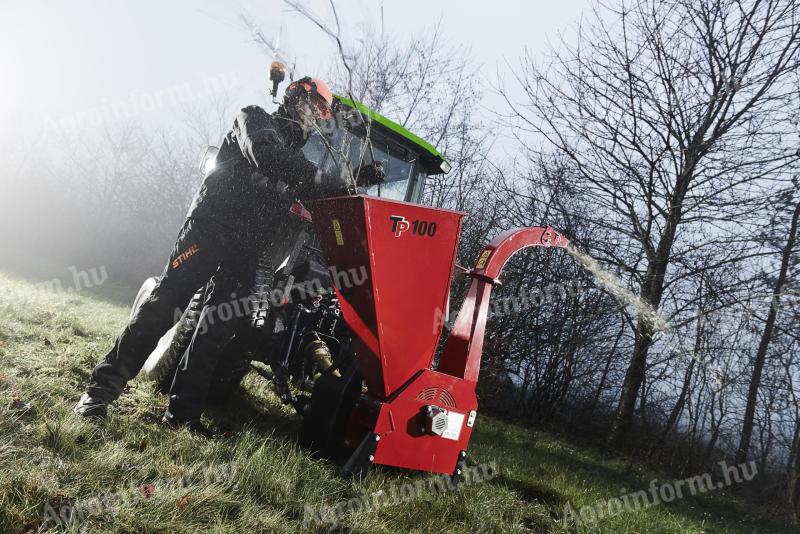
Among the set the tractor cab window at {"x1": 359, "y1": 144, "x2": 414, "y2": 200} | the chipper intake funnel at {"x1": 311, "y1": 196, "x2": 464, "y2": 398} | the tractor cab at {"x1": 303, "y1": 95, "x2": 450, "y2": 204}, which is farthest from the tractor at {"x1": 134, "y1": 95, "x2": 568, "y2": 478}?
the tractor cab window at {"x1": 359, "y1": 144, "x2": 414, "y2": 200}

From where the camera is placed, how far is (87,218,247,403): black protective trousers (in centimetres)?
262

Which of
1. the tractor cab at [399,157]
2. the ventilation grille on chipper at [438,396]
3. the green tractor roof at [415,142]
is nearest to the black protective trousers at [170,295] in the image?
the ventilation grille on chipper at [438,396]

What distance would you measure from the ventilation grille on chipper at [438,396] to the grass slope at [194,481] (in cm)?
43

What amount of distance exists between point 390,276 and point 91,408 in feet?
5.54

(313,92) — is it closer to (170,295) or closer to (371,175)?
(371,175)

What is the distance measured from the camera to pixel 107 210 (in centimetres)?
2942

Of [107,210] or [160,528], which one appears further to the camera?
[107,210]

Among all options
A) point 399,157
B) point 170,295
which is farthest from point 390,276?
point 399,157

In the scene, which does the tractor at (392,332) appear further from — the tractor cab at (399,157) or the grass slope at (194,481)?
the tractor cab at (399,157)

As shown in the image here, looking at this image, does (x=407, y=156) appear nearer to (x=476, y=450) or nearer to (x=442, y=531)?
(x=476, y=450)

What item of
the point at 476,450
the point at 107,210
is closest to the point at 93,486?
the point at 476,450

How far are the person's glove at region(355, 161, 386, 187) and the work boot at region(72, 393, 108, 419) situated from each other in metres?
2.09

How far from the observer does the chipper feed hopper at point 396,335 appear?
222 cm

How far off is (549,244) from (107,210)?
107ft
